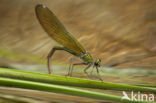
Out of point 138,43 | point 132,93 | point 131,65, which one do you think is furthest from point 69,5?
point 132,93

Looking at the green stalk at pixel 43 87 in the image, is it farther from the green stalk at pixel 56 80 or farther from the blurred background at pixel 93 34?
the blurred background at pixel 93 34

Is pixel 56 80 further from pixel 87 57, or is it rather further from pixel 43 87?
pixel 87 57

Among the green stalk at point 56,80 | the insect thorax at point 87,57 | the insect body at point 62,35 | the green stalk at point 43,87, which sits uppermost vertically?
the insect body at point 62,35

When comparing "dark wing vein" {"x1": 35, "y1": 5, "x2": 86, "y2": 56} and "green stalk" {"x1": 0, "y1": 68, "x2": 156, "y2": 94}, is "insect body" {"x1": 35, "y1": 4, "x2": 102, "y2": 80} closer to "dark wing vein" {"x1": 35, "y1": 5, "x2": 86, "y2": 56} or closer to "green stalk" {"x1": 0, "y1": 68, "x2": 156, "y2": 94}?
"dark wing vein" {"x1": 35, "y1": 5, "x2": 86, "y2": 56}

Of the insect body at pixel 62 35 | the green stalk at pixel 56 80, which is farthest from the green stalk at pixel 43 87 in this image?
the insect body at pixel 62 35

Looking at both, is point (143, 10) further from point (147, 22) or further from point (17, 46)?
point (17, 46)

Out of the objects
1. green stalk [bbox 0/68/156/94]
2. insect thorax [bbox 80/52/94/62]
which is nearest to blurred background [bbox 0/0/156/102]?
insect thorax [bbox 80/52/94/62]
